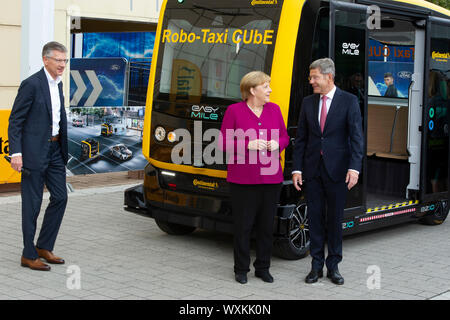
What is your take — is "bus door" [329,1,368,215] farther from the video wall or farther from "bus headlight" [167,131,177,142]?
the video wall

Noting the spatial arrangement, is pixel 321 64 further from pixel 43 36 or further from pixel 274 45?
pixel 43 36

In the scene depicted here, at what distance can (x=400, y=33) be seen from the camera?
31.1ft

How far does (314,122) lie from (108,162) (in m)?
5.47

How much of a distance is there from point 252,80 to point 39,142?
185 cm

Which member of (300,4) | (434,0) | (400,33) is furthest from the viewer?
(434,0)

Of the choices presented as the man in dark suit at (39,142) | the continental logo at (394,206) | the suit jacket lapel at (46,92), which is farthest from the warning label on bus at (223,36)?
the continental logo at (394,206)

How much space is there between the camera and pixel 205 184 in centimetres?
696

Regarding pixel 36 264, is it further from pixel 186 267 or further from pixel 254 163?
pixel 254 163

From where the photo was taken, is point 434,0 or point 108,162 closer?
point 108,162

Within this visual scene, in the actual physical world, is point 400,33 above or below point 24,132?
above

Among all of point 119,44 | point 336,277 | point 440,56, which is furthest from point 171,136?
point 119,44
